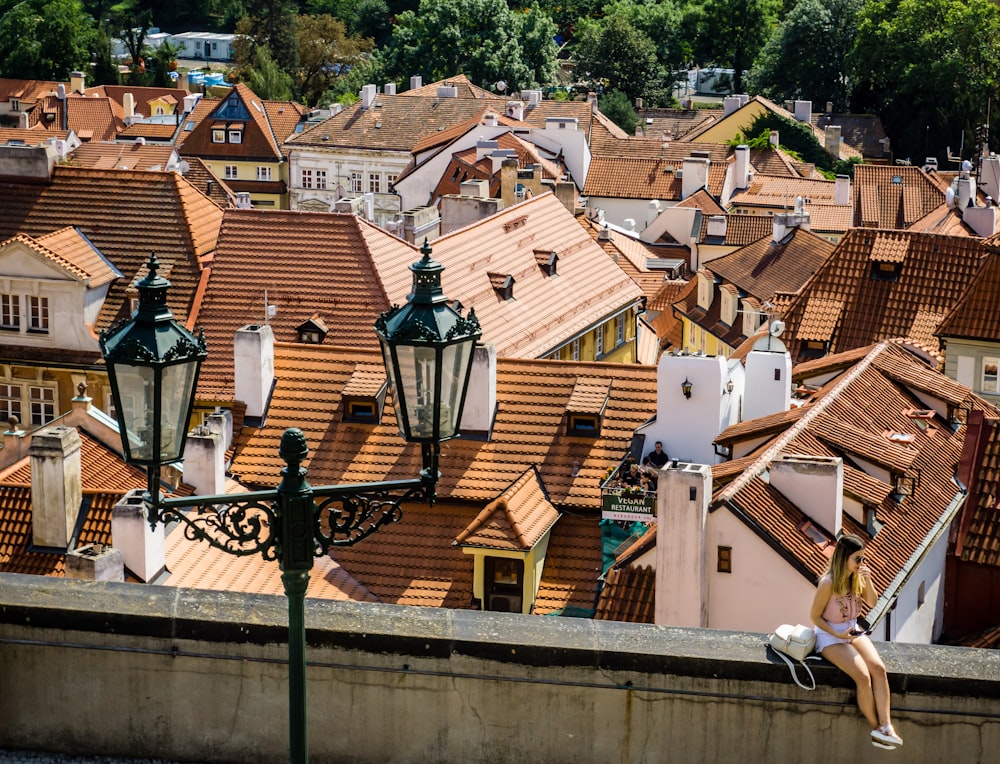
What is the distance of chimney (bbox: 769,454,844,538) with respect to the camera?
72.5ft

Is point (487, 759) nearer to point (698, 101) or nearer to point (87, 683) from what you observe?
point (87, 683)

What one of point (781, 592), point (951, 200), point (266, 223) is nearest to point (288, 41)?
point (951, 200)

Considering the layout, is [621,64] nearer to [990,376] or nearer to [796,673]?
[990,376]

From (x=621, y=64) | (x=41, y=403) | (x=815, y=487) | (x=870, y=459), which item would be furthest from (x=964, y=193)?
(x=621, y=64)

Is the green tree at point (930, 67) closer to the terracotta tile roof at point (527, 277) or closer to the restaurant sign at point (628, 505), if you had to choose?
the terracotta tile roof at point (527, 277)

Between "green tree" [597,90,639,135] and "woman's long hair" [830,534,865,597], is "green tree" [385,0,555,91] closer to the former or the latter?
"green tree" [597,90,639,135]

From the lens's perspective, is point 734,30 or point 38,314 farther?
point 734,30

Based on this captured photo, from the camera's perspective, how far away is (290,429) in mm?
8281

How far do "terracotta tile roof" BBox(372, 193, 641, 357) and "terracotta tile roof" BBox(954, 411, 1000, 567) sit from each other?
10.6 m

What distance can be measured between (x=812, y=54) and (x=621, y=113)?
15370 mm

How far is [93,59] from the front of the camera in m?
128

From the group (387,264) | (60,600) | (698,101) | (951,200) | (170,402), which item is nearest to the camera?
(170,402)

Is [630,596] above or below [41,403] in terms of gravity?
below

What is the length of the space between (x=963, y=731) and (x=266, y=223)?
28390 millimetres
